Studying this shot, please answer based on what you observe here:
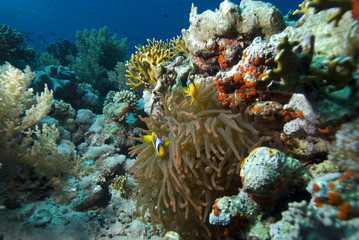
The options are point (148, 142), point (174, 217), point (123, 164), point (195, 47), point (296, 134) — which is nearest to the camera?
point (296, 134)

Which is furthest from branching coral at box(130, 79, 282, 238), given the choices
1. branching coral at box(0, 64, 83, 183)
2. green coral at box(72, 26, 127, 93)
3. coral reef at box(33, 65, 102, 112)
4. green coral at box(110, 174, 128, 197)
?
green coral at box(72, 26, 127, 93)

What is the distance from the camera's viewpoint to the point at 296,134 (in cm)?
205

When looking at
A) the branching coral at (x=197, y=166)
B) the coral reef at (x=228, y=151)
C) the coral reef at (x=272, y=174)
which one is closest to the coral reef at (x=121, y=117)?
the coral reef at (x=228, y=151)

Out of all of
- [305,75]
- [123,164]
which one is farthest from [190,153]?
[123,164]

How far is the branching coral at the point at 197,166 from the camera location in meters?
2.23

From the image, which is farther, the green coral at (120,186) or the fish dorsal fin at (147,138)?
the green coral at (120,186)

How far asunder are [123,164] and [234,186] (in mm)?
3002

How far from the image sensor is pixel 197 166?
2256 mm

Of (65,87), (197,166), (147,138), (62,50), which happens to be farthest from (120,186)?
(62,50)

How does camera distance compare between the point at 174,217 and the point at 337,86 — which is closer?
the point at 337,86

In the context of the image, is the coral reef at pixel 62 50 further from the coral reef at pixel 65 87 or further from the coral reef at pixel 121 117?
the coral reef at pixel 121 117

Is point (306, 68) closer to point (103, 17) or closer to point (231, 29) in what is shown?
point (231, 29)

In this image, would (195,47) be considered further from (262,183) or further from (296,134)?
(262,183)

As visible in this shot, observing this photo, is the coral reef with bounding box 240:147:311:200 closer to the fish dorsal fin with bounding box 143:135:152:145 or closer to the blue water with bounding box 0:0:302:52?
the fish dorsal fin with bounding box 143:135:152:145
